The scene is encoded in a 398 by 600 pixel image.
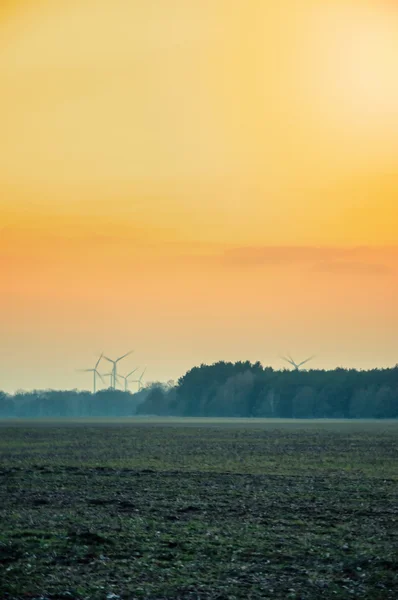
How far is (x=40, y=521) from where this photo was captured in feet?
101

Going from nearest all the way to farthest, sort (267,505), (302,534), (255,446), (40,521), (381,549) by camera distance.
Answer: (381,549) < (302,534) < (40,521) < (267,505) < (255,446)

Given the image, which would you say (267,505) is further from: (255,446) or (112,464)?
(255,446)

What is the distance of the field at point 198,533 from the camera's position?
21438 millimetres

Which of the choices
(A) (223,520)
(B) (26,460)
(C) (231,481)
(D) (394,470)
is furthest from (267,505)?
(B) (26,460)

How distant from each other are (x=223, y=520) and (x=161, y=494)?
27.9 feet

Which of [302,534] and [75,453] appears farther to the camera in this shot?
[75,453]

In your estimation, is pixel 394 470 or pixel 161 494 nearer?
pixel 161 494

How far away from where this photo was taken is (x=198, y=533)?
93.0 ft

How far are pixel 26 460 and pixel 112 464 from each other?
705 centimetres

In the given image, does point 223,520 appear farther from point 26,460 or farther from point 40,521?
point 26,460

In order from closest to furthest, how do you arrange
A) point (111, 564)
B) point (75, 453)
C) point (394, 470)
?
point (111, 564), point (394, 470), point (75, 453)

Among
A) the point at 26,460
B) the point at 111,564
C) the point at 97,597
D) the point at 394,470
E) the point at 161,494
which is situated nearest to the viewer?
the point at 97,597

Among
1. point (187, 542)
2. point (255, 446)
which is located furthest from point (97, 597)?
point (255, 446)

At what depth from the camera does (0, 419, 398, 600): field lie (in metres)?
21.4
